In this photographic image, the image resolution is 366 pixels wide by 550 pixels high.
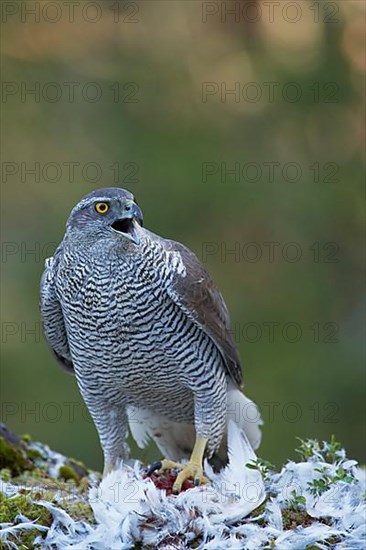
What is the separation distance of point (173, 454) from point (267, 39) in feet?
23.4

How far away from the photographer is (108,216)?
4582mm

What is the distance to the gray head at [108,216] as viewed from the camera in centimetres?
454

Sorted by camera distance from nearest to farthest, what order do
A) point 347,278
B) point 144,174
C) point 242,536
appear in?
point 242,536 → point 144,174 → point 347,278

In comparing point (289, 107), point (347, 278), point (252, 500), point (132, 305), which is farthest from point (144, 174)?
point (252, 500)

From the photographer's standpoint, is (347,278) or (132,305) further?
(347,278)

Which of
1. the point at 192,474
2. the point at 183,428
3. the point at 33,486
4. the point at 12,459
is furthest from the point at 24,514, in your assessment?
the point at 183,428

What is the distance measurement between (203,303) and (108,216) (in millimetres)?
717

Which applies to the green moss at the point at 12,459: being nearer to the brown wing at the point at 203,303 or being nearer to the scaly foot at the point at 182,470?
the scaly foot at the point at 182,470

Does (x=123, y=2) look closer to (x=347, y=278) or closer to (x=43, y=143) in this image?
(x=43, y=143)

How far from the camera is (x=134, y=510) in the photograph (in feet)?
12.5

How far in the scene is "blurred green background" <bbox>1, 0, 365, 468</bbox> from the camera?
10312 millimetres

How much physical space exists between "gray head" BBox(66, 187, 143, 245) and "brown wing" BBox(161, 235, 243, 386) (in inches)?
14.7

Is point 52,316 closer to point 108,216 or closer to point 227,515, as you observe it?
point 108,216

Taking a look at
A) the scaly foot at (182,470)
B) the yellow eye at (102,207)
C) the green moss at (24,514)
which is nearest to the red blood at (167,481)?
the scaly foot at (182,470)
